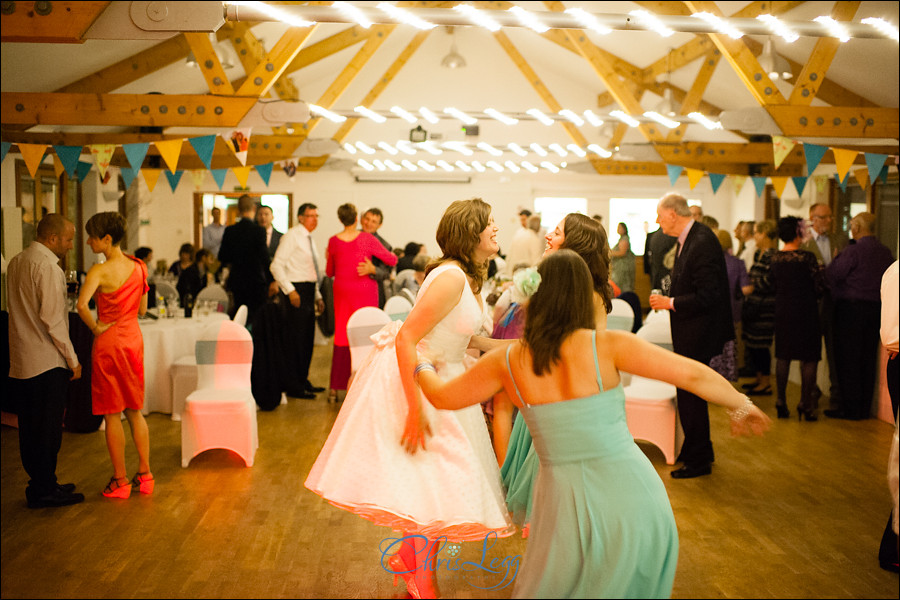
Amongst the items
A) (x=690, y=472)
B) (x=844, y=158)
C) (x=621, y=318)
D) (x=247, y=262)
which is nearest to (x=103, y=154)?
(x=247, y=262)

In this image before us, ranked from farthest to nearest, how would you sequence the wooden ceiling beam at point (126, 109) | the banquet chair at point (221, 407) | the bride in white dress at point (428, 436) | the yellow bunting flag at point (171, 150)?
the yellow bunting flag at point (171, 150) → the wooden ceiling beam at point (126, 109) → the banquet chair at point (221, 407) → the bride in white dress at point (428, 436)

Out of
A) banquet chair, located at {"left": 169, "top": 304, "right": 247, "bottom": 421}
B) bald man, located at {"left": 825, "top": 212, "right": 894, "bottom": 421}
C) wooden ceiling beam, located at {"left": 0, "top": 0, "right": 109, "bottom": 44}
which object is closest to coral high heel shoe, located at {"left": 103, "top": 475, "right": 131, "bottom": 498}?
banquet chair, located at {"left": 169, "top": 304, "right": 247, "bottom": 421}

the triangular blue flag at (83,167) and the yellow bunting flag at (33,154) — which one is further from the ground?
the triangular blue flag at (83,167)

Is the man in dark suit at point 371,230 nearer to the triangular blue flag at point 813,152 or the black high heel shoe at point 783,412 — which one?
the black high heel shoe at point 783,412

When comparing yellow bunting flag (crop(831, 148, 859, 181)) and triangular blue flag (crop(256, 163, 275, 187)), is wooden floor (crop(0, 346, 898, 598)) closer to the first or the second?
yellow bunting flag (crop(831, 148, 859, 181))

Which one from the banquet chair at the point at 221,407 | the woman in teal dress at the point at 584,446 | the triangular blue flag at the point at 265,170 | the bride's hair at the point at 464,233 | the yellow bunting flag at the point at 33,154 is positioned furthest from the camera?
the triangular blue flag at the point at 265,170

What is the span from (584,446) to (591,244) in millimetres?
1157

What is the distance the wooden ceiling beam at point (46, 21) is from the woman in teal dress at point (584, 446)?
3.39 meters

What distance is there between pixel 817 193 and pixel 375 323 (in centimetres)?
965

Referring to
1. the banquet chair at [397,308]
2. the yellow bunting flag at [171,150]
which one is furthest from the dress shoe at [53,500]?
the yellow bunting flag at [171,150]

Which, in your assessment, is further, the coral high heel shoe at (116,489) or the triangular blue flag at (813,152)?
the triangular blue flag at (813,152)

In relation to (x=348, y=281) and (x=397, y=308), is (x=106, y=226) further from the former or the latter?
(x=348, y=281)

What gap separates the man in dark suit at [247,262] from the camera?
6324 mm

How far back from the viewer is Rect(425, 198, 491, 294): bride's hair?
8.62 feet
